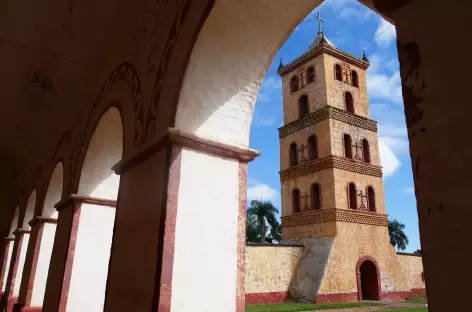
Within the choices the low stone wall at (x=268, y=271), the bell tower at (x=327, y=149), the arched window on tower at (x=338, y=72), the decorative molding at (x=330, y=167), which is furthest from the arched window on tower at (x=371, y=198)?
the arched window on tower at (x=338, y=72)

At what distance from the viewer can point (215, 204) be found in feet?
8.17

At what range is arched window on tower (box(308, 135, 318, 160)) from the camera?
1803 cm

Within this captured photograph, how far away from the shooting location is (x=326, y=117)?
17703 millimetres

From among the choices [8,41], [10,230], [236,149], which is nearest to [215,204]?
[236,149]

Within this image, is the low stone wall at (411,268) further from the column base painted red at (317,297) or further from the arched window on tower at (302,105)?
the arched window on tower at (302,105)

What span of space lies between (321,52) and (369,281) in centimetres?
1166

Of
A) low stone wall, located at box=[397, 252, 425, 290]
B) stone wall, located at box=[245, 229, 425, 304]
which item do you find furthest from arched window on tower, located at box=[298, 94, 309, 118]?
low stone wall, located at box=[397, 252, 425, 290]

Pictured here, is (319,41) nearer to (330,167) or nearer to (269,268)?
(330,167)

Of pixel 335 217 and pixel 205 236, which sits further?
pixel 335 217

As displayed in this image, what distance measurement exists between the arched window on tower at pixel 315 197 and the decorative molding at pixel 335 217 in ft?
1.18

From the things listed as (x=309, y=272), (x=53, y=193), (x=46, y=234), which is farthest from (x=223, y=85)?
(x=309, y=272)

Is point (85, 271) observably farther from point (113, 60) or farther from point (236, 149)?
point (236, 149)

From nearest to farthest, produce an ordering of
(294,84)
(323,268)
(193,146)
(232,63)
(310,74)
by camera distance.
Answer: (193,146)
(232,63)
(323,268)
(310,74)
(294,84)

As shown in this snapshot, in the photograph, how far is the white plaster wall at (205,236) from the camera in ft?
7.39
